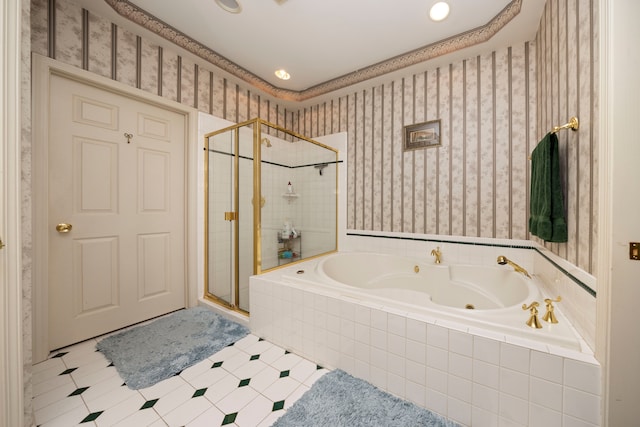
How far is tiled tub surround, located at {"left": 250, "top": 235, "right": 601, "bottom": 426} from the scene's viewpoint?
88 cm

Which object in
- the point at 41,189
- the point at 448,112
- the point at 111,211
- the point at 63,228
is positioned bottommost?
the point at 63,228

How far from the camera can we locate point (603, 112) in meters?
0.83

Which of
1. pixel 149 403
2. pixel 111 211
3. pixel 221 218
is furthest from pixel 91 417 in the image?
pixel 221 218

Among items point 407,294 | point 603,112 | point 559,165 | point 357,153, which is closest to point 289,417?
point 407,294

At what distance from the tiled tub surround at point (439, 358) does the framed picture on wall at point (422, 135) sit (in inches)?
49.7

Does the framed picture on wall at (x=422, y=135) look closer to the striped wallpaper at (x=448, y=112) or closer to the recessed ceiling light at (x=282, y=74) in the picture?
the striped wallpaper at (x=448, y=112)

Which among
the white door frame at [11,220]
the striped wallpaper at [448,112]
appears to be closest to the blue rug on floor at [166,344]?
the white door frame at [11,220]

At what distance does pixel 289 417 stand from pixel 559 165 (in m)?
1.89

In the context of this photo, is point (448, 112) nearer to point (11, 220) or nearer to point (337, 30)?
point (337, 30)

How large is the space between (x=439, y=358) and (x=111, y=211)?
236cm

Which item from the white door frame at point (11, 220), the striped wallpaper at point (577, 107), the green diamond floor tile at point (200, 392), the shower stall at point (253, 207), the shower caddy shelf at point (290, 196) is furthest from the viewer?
the shower caddy shelf at point (290, 196)

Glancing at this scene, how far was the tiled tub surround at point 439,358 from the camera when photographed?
0.88 m

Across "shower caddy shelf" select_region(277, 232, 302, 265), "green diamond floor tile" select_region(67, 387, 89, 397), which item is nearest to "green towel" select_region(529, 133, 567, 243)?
"shower caddy shelf" select_region(277, 232, 302, 265)

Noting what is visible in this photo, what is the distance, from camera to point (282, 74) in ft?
8.01
